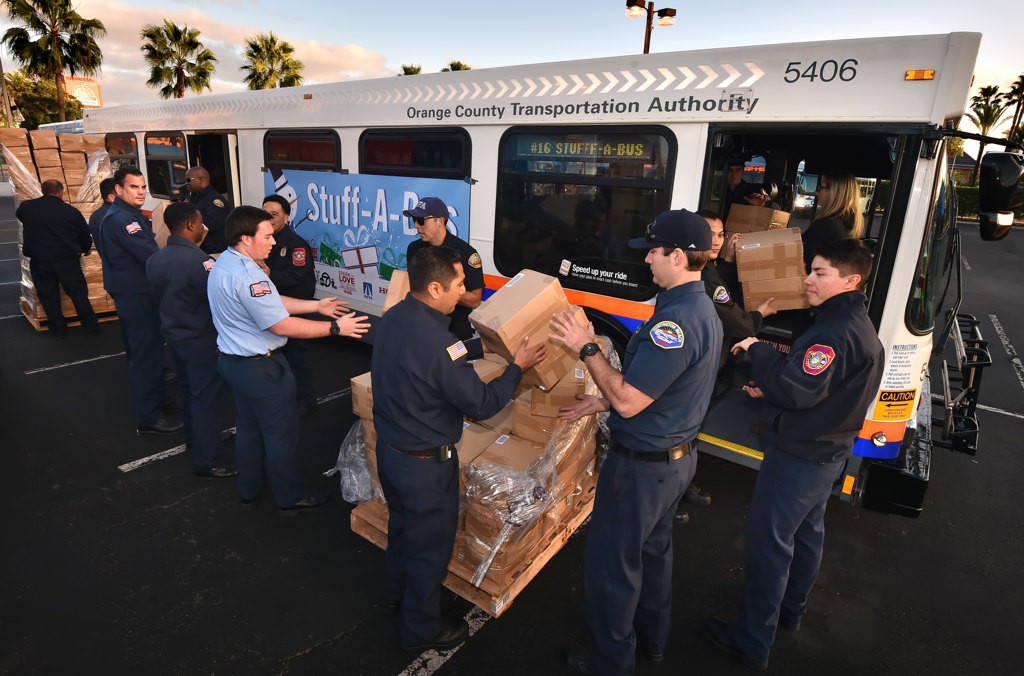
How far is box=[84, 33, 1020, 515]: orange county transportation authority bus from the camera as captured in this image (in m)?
3.39

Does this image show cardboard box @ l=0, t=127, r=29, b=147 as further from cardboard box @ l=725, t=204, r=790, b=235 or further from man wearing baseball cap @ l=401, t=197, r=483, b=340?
cardboard box @ l=725, t=204, r=790, b=235

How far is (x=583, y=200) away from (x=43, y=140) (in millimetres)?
8214

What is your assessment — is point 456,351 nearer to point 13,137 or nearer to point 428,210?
point 428,210

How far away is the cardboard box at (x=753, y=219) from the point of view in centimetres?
483

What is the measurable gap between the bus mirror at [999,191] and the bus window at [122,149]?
12.1m

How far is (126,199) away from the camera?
523cm

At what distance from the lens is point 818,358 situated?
253cm

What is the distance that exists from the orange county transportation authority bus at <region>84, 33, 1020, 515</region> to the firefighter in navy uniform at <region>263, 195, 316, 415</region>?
1.03 m

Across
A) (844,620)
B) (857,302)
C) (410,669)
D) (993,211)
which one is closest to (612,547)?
(410,669)

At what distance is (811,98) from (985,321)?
996 cm

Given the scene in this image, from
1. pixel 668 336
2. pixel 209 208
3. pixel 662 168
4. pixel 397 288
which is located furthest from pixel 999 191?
pixel 209 208

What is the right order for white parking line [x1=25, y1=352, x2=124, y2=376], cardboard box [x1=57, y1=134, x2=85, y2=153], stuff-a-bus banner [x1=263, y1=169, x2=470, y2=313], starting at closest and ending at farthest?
stuff-a-bus banner [x1=263, y1=169, x2=470, y2=313]
white parking line [x1=25, y1=352, x2=124, y2=376]
cardboard box [x1=57, y1=134, x2=85, y2=153]

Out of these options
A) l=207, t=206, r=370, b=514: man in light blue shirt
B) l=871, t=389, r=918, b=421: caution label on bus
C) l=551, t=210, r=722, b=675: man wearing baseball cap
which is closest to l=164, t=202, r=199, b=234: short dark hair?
l=207, t=206, r=370, b=514: man in light blue shirt

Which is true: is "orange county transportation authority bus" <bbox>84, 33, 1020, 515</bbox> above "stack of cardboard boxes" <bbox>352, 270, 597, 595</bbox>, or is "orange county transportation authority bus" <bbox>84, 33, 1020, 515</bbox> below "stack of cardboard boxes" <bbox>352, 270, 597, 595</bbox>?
above
